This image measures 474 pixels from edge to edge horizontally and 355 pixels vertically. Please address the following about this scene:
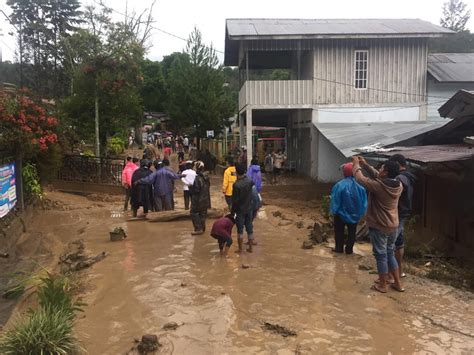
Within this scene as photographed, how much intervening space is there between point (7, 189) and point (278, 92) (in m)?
10.9

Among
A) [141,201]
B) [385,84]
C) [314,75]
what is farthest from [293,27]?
[141,201]

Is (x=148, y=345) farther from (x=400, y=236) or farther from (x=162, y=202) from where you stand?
(x=162, y=202)

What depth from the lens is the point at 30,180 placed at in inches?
510

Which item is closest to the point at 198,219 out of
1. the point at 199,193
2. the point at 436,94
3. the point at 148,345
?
the point at 199,193

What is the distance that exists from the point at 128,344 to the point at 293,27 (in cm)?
1640

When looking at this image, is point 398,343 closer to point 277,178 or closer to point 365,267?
point 365,267

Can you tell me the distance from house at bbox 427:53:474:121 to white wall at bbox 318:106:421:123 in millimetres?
714

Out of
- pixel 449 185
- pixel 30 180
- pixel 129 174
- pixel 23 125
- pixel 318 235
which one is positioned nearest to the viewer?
pixel 449 185

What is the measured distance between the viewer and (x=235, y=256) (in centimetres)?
825

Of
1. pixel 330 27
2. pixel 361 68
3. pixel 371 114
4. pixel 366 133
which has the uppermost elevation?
pixel 330 27

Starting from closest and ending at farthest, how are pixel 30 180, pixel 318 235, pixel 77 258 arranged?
1. pixel 77 258
2. pixel 318 235
3. pixel 30 180

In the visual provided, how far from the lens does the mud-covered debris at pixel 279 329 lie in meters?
4.99

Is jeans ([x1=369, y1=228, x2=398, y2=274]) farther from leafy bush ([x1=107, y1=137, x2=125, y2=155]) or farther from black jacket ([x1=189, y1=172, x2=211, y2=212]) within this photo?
leafy bush ([x1=107, y1=137, x2=125, y2=155])

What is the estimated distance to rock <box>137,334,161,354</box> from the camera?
4641 mm
